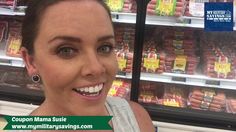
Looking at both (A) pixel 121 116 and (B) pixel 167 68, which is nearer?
(A) pixel 121 116

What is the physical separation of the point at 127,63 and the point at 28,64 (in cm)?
133

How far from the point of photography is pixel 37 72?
686 millimetres

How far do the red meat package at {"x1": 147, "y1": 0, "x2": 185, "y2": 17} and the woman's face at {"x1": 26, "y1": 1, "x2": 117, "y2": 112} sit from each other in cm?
127

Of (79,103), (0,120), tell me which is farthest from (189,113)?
(79,103)

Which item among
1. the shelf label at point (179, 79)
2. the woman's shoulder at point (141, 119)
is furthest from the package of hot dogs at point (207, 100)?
the woman's shoulder at point (141, 119)

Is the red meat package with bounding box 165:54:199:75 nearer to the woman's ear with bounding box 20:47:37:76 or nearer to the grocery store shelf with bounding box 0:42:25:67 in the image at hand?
the grocery store shelf with bounding box 0:42:25:67

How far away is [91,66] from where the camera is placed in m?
0.59

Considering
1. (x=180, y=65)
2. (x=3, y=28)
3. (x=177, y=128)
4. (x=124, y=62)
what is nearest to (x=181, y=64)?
(x=180, y=65)

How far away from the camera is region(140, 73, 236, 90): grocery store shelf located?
193cm

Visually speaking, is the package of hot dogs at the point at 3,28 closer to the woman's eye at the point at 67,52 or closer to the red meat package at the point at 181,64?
the red meat package at the point at 181,64

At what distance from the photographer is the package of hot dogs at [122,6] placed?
6.38 ft

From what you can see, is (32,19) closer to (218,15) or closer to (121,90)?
(218,15)

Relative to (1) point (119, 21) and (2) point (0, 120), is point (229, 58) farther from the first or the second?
(2) point (0, 120)

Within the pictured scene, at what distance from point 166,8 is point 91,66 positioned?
1397 millimetres
